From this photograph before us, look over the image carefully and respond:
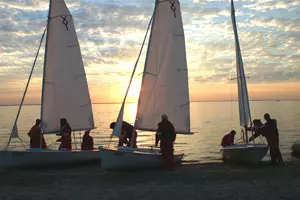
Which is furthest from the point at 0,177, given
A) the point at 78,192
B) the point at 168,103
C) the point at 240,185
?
the point at 240,185

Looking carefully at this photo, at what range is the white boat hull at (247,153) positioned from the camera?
595 inches

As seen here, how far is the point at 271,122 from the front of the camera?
1499 centimetres

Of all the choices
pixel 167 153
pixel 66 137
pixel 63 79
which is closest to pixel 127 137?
pixel 66 137

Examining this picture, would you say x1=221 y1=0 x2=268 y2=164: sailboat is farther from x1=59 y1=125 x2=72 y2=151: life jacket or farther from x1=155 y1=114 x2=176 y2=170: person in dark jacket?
x1=59 y1=125 x2=72 y2=151: life jacket

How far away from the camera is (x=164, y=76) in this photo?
16125 mm

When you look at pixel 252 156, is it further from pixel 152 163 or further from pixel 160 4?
pixel 160 4

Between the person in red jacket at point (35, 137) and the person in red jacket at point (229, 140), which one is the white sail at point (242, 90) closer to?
the person in red jacket at point (229, 140)

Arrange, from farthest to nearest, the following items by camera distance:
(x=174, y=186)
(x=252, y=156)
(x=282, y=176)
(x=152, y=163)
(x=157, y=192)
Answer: (x=252, y=156), (x=152, y=163), (x=282, y=176), (x=174, y=186), (x=157, y=192)

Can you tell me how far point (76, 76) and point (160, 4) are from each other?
5967 millimetres

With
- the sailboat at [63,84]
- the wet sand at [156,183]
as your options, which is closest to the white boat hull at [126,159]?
the wet sand at [156,183]

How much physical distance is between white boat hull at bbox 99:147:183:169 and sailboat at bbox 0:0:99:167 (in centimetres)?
270

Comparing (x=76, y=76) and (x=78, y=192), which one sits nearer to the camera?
(x=78, y=192)

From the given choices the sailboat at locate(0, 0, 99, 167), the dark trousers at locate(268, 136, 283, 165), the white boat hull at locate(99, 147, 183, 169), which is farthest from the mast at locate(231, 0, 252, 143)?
the sailboat at locate(0, 0, 99, 167)

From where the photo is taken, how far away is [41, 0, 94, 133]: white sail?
17.0 metres
